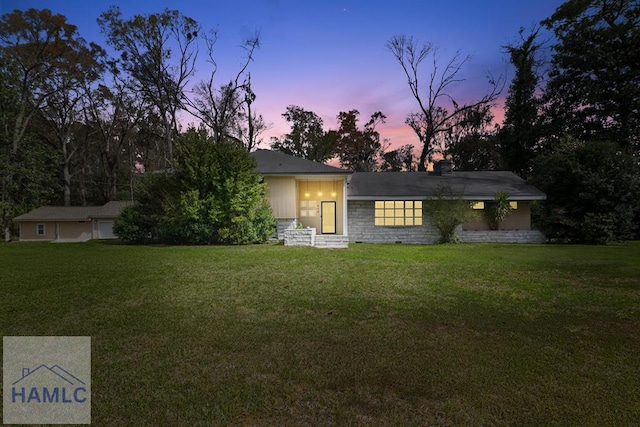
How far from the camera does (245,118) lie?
90.3ft

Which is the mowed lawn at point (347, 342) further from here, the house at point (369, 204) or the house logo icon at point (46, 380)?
the house at point (369, 204)

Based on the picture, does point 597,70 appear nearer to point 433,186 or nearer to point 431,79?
point 431,79

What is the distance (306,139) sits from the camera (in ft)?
109

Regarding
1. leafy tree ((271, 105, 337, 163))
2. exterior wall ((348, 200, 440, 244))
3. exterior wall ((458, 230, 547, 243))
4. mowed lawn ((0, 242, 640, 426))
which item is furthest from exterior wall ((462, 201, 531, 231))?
leafy tree ((271, 105, 337, 163))

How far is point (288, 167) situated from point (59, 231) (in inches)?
930

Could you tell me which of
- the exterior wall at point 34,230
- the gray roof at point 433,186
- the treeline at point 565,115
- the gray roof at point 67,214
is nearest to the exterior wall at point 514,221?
the treeline at point 565,115

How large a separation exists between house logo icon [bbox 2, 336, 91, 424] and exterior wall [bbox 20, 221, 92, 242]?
92.5ft

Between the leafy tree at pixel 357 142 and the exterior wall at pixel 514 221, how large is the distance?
18903mm

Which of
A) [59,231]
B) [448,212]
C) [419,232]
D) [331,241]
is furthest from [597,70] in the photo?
[59,231]

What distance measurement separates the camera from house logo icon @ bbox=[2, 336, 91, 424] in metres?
2.36

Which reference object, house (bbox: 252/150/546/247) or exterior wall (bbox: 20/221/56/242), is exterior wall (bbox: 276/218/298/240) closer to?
house (bbox: 252/150/546/247)

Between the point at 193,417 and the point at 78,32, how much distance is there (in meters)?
30.4

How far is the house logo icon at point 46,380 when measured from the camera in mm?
2361

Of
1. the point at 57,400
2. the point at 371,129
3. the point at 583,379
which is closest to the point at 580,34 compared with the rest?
the point at 371,129
